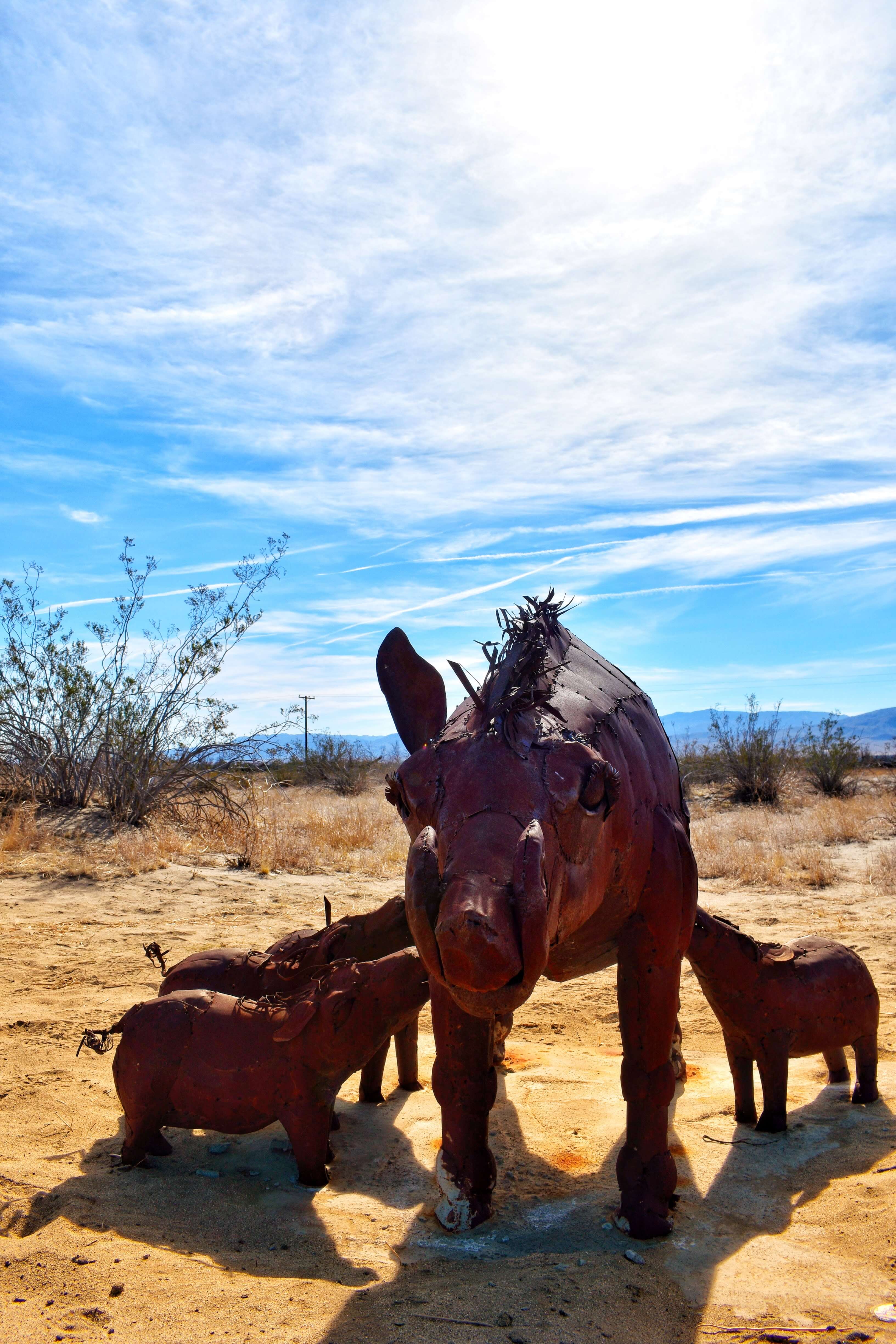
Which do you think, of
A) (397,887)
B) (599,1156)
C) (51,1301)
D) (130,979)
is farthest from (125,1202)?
(397,887)

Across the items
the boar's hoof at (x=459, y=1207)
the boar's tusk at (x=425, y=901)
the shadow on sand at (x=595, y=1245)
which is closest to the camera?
the boar's tusk at (x=425, y=901)

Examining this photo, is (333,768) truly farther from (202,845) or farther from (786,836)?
(786,836)

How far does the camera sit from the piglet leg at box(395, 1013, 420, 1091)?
16.5ft

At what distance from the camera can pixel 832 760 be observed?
20.1 metres

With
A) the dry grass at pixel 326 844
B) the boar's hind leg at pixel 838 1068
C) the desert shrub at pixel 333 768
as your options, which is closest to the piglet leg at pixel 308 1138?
the boar's hind leg at pixel 838 1068

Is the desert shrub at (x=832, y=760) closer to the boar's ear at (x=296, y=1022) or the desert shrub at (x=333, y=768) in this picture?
the desert shrub at (x=333, y=768)

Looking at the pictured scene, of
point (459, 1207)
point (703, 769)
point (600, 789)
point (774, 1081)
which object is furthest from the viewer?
point (703, 769)

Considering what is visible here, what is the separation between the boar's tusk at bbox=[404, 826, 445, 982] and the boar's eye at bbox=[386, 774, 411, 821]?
47cm

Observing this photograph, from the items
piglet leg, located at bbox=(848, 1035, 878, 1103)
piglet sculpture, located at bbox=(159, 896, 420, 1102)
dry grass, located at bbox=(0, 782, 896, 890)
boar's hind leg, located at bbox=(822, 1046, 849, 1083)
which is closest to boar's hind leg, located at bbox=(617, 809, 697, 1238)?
piglet sculpture, located at bbox=(159, 896, 420, 1102)

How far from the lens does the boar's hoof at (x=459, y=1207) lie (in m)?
3.47

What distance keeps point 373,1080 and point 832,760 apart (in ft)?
58.3

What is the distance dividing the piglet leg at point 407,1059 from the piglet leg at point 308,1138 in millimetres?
1157

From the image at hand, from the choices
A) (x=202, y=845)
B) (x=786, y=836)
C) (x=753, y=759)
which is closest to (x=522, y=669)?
(x=202, y=845)

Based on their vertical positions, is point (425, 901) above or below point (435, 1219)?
above
